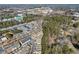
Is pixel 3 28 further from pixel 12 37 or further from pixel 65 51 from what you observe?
pixel 65 51

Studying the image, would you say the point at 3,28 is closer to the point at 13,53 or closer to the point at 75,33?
the point at 13,53

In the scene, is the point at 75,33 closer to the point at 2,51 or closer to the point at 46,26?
the point at 46,26

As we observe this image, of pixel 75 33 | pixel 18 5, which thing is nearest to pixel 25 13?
pixel 18 5

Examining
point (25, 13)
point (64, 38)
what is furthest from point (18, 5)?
point (64, 38)

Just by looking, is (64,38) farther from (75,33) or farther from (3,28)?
(3,28)

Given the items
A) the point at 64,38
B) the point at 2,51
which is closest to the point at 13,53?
the point at 2,51
